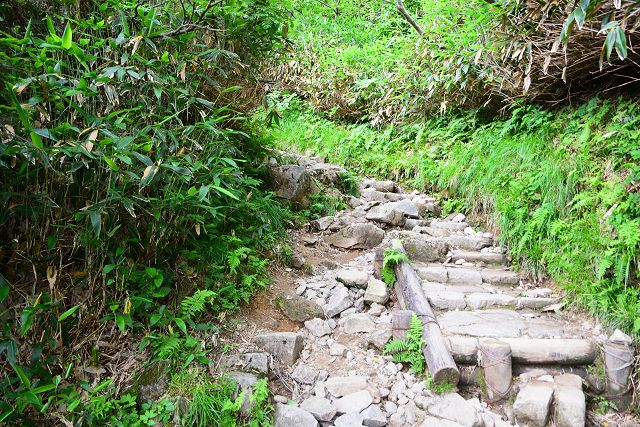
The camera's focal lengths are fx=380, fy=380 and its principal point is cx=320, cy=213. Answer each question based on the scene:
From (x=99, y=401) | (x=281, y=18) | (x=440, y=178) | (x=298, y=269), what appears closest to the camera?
(x=99, y=401)

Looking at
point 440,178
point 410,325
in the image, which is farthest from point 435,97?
point 410,325

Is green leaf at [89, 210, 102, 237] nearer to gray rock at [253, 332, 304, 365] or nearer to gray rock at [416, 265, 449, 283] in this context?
gray rock at [253, 332, 304, 365]

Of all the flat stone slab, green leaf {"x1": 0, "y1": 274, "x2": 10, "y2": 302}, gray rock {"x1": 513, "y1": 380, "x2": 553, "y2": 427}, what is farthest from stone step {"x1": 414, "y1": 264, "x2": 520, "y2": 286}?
green leaf {"x1": 0, "y1": 274, "x2": 10, "y2": 302}

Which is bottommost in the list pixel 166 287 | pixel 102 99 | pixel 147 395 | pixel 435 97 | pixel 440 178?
pixel 147 395

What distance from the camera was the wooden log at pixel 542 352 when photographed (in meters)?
2.94

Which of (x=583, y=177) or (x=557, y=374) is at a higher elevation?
(x=583, y=177)

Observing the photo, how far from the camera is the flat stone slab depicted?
10.5ft

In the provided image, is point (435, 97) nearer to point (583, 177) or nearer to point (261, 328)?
point (583, 177)

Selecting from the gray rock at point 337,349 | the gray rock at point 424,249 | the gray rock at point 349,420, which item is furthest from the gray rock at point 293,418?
the gray rock at point 424,249

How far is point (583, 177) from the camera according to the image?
380 centimetres

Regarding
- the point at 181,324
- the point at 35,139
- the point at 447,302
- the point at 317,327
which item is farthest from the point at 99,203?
the point at 447,302

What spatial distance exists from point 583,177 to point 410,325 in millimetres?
2384

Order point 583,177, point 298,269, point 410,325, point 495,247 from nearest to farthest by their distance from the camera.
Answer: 1. point 410,325
2. point 583,177
3. point 298,269
4. point 495,247

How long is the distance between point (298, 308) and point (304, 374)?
0.70 metres
